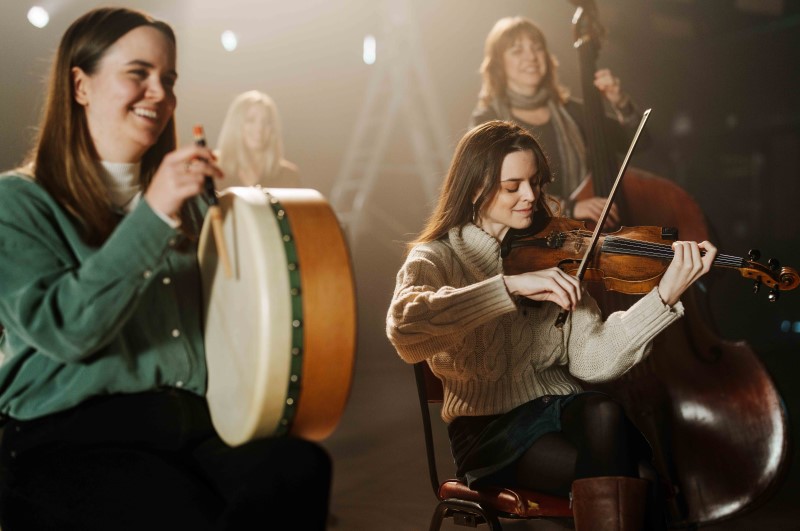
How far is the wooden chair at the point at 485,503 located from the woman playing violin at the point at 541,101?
5.37 feet

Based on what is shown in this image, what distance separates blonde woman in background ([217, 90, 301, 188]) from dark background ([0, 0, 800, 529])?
13 cm

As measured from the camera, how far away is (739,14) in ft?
15.8

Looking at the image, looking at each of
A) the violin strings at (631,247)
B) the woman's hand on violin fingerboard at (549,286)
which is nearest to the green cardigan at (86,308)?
the woman's hand on violin fingerboard at (549,286)

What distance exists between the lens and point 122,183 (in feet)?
4.84

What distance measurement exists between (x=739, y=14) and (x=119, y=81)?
4.32 m

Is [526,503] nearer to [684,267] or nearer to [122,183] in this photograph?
[684,267]

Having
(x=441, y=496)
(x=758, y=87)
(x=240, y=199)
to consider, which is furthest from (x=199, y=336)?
(x=758, y=87)

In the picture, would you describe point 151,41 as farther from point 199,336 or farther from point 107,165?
point 199,336

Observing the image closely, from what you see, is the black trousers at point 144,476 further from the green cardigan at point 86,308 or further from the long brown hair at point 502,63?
the long brown hair at point 502,63

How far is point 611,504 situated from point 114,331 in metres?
1.02

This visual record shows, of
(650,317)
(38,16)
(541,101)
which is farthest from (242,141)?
(650,317)

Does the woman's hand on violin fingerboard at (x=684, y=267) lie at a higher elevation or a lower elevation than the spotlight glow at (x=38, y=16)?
lower

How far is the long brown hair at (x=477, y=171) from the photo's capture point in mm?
2045

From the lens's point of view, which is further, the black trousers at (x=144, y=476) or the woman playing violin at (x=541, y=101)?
the woman playing violin at (x=541, y=101)
